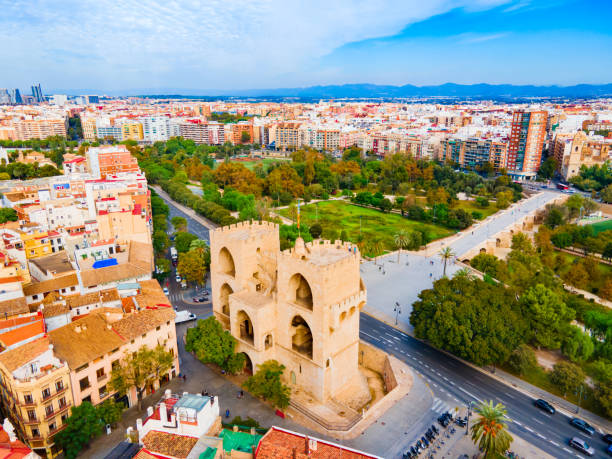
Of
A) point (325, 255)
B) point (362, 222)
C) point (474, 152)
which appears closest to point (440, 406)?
point (325, 255)

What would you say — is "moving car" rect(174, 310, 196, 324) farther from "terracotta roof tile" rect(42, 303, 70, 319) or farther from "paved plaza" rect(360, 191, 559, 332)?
"paved plaza" rect(360, 191, 559, 332)

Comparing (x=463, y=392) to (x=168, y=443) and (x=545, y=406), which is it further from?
(x=168, y=443)

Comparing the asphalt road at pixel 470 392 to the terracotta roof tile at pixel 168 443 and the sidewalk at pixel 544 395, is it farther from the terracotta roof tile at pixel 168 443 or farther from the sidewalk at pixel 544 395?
the terracotta roof tile at pixel 168 443

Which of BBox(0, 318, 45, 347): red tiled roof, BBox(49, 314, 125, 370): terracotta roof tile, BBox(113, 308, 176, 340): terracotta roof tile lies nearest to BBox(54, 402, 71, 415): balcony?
BBox(49, 314, 125, 370): terracotta roof tile

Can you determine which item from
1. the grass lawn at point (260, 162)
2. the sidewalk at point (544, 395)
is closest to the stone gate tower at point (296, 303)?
the sidewalk at point (544, 395)

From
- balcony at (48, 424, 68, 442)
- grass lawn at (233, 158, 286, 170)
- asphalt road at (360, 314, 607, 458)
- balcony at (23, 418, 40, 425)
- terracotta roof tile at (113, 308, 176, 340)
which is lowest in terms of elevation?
asphalt road at (360, 314, 607, 458)
